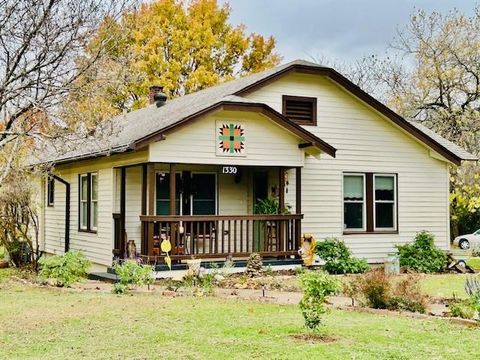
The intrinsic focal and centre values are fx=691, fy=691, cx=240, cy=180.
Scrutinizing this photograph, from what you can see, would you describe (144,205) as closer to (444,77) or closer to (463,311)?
(463,311)

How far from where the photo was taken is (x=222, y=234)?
1612cm

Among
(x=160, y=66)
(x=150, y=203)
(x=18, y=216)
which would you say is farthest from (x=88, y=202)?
(x=160, y=66)

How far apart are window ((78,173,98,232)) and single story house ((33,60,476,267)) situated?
0.11 ft

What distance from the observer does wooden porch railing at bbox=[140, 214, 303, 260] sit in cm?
1561

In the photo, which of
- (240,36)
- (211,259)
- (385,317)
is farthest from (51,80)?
(240,36)

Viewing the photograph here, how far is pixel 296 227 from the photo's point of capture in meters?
17.4

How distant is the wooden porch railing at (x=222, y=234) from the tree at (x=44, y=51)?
3290 millimetres

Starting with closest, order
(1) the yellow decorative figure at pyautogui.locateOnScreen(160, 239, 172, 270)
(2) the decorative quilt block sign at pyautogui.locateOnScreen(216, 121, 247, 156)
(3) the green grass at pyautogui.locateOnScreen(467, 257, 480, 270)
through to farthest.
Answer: (1) the yellow decorative figure at pyautogui.locateOnScreen(160, 239, 172, 270), (2) the decorative quilt block sign at pyautogui.locateOnScreen(216, 121, 247, 156), (3) the green grass at pyautogui.locateOnScreen(467, 257, 480, 270)

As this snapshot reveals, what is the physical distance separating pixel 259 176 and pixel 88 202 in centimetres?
483

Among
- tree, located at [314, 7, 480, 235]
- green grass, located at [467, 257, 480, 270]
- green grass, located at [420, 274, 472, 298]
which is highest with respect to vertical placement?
tree, located at [314, 7, 480, 235]

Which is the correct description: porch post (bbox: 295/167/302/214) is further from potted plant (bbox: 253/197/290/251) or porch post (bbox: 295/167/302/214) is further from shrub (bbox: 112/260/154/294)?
shrub (bbox: 112/260/154/294)

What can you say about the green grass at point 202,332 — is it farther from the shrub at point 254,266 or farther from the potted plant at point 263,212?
the potted plant at point 263,212

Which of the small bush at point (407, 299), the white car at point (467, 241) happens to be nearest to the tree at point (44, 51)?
the small bush at point (407, 299)

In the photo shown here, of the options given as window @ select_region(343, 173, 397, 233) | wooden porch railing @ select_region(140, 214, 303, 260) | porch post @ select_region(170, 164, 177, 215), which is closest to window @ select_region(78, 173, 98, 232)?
wooden porch railing @ select_region(140, 214, 303, 260)
